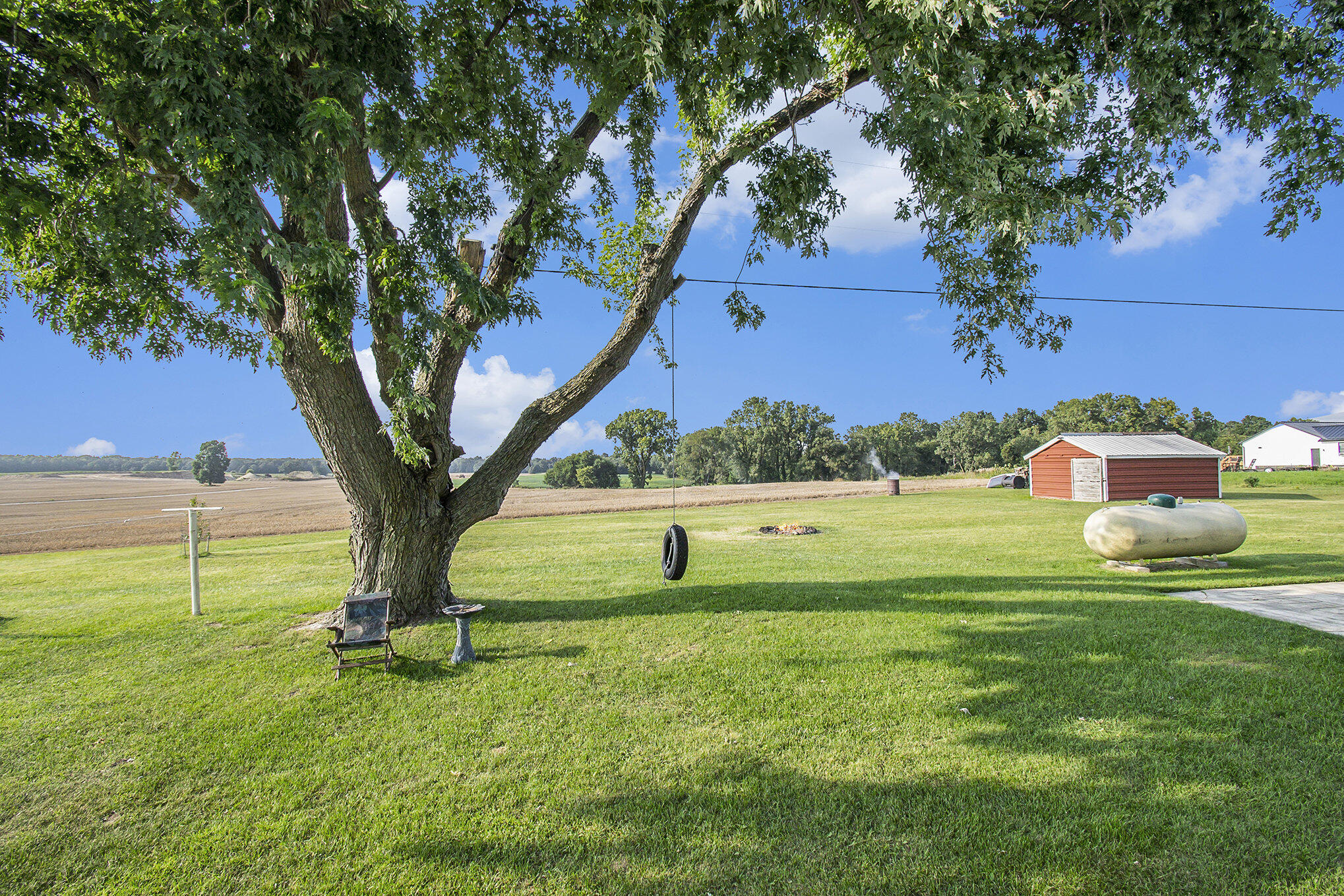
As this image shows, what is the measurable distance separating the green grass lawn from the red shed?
17892 mm

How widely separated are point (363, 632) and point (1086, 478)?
1065 inches

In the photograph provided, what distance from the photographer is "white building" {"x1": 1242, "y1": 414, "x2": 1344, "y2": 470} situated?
50000 millimetres

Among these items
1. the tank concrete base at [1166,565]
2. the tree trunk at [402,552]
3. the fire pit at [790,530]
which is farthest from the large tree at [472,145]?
the fire pit at [790,530]

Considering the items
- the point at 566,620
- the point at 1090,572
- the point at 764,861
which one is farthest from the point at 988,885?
the point at 1090,572

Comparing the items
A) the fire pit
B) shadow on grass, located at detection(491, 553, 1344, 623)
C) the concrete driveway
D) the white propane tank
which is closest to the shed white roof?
the fire pit

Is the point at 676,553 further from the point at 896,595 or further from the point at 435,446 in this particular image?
the point at 896,595

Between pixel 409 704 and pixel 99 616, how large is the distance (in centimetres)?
682

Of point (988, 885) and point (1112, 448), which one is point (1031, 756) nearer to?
point (988, 885)

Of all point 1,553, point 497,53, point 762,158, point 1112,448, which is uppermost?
point 497,53

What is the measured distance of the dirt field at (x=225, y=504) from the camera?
19.3 meters

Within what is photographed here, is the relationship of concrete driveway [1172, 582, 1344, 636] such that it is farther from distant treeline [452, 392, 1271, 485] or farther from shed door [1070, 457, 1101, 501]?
distant treeline [452, 392, 1271, 485]

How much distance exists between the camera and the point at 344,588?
1017cm

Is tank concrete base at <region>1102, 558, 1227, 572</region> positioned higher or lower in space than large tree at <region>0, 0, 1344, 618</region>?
lower

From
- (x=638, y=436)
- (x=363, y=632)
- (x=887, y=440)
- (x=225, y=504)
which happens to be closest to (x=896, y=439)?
(x=887, y=440)
